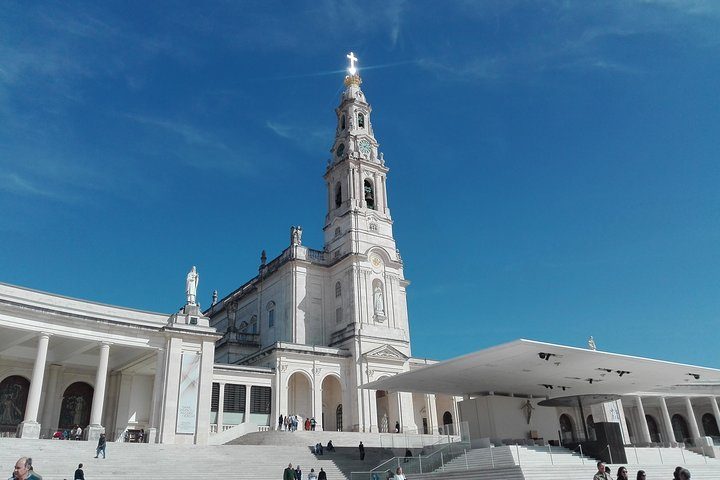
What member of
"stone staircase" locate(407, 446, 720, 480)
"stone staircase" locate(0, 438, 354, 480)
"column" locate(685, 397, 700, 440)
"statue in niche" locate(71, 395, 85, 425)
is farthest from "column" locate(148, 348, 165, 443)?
"column" locate(685, 397, 700, 440)

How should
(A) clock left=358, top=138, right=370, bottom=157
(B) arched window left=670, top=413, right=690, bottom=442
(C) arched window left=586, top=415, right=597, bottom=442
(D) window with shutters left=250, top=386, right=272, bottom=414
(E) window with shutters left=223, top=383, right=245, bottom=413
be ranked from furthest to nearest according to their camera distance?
(B) arched window left=670, top=413, right=690, bottom=442
(A) clock left=358, top=138, right=370, bottom=157
(D) window with shutters left=250, top=386, right=272, bottom=414
(E) window with shutters left=223, top=383, right=245, bottom=413
(C) arched window left=586, top=415, right=597, bottom=442

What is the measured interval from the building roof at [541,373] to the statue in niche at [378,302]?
1354 cm

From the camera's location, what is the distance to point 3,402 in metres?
31.9

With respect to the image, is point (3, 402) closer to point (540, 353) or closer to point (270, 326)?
point (270, 326)

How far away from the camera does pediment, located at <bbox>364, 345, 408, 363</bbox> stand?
4341 cm

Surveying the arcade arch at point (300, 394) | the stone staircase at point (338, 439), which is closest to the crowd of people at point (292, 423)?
the arcade arch at point (300, 394)

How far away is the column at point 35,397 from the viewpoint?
26.0 meters

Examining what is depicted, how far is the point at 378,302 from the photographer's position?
47094 millimetres

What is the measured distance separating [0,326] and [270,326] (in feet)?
80.3

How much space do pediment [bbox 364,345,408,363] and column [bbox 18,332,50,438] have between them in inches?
883

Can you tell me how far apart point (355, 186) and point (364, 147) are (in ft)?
16.6

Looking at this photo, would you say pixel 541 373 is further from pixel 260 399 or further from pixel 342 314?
pixel 342 314

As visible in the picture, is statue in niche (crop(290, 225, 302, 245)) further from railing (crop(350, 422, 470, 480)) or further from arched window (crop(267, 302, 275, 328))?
railing (crop(350, 422, 470, 480))

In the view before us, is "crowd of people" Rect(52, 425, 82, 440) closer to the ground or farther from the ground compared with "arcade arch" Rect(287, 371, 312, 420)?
closer to the ground
